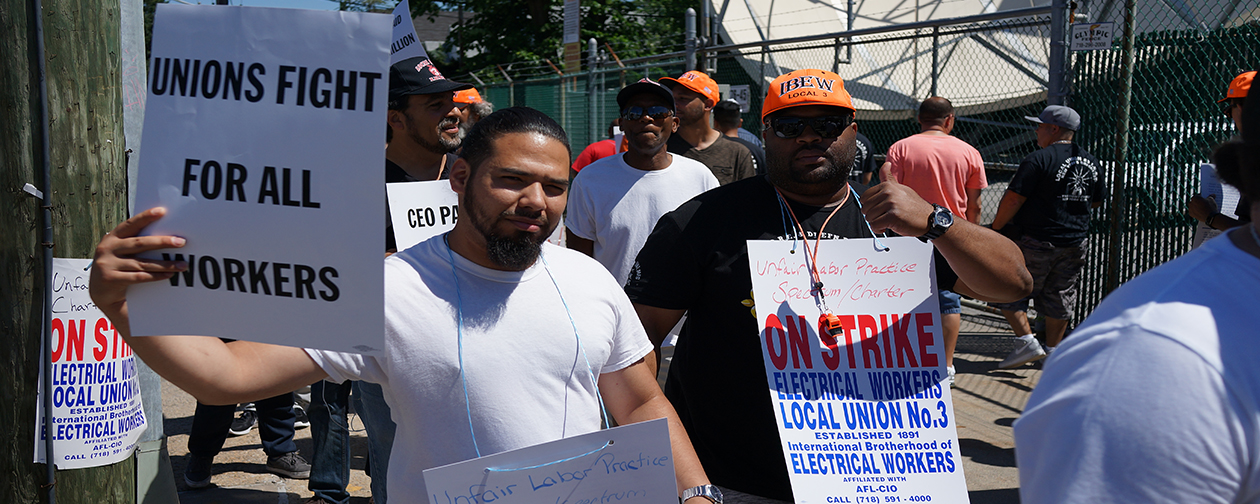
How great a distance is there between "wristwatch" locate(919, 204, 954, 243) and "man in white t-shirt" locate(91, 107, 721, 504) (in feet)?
2.53

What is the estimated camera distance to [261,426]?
16.9ft

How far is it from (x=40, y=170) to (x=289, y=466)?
8.27ft

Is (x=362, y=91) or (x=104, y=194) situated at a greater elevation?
(x=362, y=91)

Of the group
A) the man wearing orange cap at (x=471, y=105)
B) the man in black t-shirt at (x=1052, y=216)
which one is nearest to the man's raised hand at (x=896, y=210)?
the man wearing orange cap at (x=471, y=105)

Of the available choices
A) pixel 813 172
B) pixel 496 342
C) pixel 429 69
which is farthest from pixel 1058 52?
pixel 496 342

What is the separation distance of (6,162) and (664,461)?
2.34 meters

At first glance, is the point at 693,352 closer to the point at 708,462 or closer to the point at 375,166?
the point at 708,462

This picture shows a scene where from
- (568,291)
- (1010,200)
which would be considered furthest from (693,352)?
(1010,200)

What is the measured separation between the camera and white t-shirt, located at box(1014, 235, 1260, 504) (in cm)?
98

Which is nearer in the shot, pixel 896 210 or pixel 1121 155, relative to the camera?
pixel 896 210

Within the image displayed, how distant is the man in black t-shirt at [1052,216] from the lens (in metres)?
6.98

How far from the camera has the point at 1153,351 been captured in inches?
39.5

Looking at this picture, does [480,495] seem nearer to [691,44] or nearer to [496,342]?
[496,342]

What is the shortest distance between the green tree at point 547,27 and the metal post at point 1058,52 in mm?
17651
